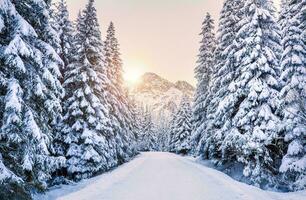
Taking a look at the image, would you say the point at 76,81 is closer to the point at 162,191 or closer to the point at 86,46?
the point at 86,46

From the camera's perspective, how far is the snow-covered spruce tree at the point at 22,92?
451 inches

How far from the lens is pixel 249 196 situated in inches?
496

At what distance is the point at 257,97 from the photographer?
74.2 feet

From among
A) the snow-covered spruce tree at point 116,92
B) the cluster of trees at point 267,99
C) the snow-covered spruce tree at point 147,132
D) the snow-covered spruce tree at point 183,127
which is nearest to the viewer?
the cluster of trees at point 267,99

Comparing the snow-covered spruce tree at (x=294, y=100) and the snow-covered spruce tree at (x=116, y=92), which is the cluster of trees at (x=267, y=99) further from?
the snow-covered spruce tree at (x=116, y=92)

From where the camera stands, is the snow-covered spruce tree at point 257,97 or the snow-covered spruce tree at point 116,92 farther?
the snow-covered spruce tree at point 116,92

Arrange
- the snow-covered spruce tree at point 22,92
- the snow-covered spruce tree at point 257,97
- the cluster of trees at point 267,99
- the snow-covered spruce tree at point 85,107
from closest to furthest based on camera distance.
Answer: the snow-covered spruce tree at point 22,92, the cluster of trees at point 267,99, the snow-covered spruce tree at point 257,97, the snow-covered spruce tree at point 85,107

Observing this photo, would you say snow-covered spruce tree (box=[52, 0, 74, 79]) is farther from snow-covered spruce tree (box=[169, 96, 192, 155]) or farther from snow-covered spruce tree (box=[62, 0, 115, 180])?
snow-covered spruce tree (box=[169, 96, 192, 155])

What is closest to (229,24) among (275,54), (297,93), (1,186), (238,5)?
(238,5)

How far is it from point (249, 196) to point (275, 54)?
48.1ft

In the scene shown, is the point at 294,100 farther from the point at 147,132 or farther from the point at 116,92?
the point at 147,132

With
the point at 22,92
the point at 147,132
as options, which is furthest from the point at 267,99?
the point at 147,132

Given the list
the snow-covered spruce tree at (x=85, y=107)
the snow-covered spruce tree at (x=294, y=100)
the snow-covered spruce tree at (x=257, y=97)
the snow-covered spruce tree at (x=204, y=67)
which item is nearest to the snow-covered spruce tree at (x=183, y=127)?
the snow-covered spruce tree at (x=204, y=67)

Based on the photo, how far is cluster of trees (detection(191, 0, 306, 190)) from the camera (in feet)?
64.0
